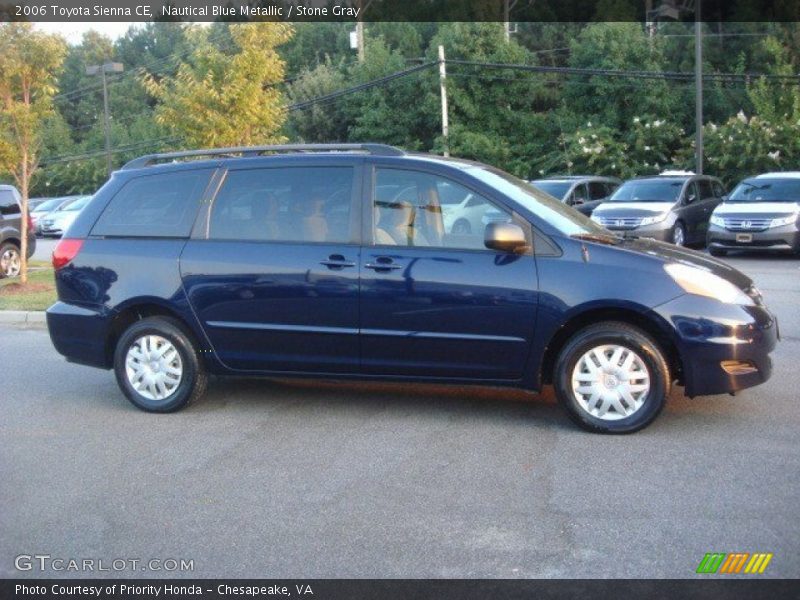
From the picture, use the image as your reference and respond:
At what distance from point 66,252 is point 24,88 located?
9.53 metres

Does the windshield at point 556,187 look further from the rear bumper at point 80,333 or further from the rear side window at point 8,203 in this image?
the rear bumper at point 80,333

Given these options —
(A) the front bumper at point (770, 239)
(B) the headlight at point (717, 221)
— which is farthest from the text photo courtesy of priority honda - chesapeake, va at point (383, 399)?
(B) the headlight at point (717, 221)

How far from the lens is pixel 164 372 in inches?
294

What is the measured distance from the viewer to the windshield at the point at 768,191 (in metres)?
19.2

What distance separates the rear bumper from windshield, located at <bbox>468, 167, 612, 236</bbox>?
9.94 feet

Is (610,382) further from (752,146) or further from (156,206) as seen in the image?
(752,146)

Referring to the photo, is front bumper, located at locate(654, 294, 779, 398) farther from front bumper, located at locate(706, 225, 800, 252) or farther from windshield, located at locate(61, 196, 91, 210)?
windshield, located at locate(61, 196, 91, 210)

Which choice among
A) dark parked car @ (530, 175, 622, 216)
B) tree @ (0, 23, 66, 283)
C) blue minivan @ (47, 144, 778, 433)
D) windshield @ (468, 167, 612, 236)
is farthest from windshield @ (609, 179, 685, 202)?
blue minivan @ (47, 144, 778, 433)

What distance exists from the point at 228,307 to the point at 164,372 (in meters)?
0.75

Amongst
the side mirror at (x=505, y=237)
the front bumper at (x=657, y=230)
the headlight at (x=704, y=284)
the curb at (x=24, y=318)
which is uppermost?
the side mirror at (x=505, y=237)

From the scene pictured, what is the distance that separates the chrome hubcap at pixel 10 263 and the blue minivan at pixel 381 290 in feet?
34.6

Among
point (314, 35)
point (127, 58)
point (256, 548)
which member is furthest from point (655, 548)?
point (127, 58)

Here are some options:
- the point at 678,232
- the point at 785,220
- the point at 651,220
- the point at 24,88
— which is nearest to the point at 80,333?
the point at 24,88

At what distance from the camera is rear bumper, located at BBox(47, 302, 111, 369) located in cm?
761
